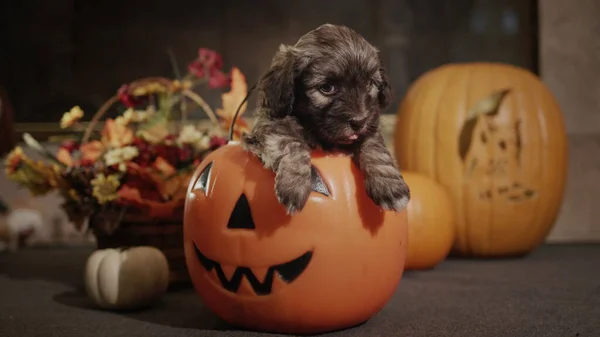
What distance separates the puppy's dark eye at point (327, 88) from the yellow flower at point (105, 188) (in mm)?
854

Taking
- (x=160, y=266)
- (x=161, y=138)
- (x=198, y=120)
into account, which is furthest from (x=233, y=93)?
(x=198, y=120)

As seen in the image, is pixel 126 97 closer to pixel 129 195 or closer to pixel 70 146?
pixel 70 146

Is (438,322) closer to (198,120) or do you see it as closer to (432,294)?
(432,294)

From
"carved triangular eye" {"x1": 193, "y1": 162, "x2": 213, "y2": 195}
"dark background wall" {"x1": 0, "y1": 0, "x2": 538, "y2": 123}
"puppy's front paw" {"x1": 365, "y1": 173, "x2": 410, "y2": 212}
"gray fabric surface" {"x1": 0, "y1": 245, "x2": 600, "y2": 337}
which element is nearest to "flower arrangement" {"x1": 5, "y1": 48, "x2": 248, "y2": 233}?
"gray fabric surface" {"x1": 0, "y1": 245, "x2": 600, "y2": 337}

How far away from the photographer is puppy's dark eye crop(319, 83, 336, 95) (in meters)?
1.32

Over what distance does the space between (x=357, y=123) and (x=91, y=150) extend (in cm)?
107

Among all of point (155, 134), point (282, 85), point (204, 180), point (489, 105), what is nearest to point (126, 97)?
point (155, 134)

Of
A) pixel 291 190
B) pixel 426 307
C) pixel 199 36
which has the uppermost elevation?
pixel 199 36

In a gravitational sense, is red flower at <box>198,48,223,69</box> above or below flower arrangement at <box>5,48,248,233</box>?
above

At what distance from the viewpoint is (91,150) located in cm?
199

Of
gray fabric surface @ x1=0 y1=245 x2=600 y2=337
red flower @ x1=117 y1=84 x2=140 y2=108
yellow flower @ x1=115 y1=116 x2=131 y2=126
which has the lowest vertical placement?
gray fabric surface @ x1=0 y1=245 x2=600 y2=337

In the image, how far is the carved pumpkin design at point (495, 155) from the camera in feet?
8.36

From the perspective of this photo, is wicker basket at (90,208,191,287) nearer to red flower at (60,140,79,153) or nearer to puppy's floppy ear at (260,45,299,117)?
red flower at (60,140,79,153)

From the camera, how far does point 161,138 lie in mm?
2006
